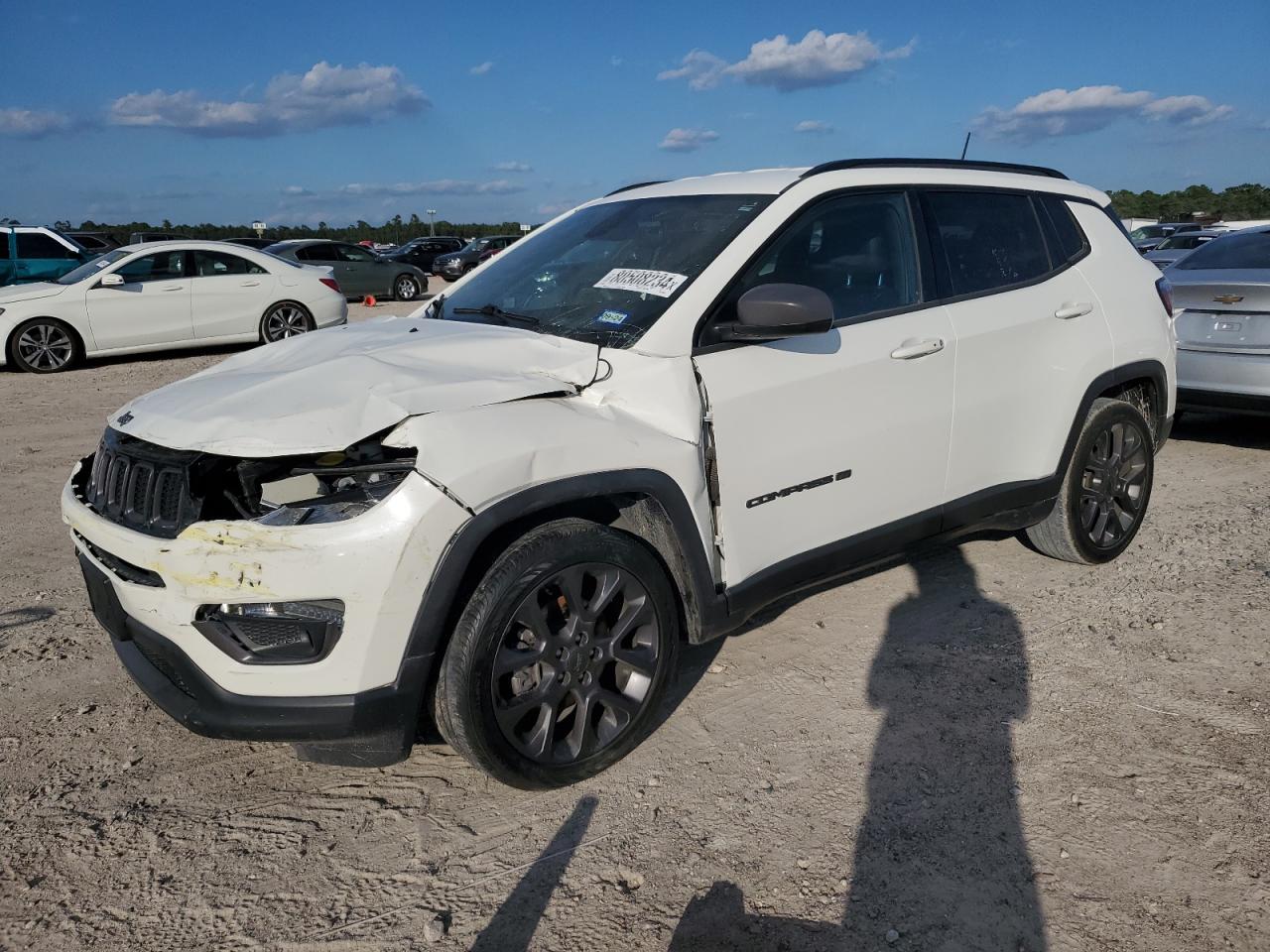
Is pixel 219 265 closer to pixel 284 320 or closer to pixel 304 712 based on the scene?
pixel 284 320

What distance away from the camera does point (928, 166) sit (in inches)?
161

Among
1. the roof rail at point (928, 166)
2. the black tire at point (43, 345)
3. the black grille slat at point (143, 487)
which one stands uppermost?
the roof rail at point (928, 166)

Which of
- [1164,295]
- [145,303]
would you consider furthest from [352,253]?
[1164,295]

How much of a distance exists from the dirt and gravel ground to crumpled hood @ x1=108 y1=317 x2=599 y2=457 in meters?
1.15

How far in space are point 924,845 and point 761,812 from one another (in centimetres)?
47

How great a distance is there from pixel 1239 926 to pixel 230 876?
262 cm

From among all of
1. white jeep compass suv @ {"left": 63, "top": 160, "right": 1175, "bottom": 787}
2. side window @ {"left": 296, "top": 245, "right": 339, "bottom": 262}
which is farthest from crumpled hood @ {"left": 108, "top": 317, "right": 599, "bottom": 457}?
side window @ {"left": 296, "top": 245, "right": 339, "bottom": 262}

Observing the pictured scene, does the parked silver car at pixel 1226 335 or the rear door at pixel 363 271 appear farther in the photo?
the rear door at pixel 363 271

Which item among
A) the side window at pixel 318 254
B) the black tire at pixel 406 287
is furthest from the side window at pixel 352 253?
the black tire at pixel 406 287

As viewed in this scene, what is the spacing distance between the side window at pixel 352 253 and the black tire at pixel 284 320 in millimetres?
9322

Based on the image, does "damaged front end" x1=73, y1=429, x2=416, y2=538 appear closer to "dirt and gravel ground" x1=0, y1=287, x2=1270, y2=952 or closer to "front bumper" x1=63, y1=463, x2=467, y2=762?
"front bumper" x1=63, y1=463, x2=467, y2=762

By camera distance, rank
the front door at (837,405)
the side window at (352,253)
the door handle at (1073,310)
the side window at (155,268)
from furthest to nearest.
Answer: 1. the side window at (352,253)
2. the side window at (155,268)
3. the door handle at (1073,310)
4. the front door at (837,405)

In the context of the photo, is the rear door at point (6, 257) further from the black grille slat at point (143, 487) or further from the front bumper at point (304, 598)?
the front bumper at point (304, 598)

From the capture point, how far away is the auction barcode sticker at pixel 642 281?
3338mm
